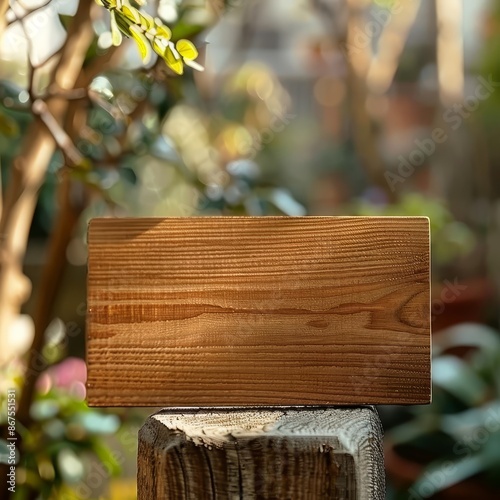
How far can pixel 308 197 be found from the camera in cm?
427

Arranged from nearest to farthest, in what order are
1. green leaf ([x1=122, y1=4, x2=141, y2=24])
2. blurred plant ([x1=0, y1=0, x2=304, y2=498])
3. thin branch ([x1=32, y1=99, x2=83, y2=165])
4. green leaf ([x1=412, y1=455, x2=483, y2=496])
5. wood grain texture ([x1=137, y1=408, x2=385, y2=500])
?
wood grain texture ([x1=137, y1=408, x2=385, y2=500]) → green leaf ([x1=122, y1=4, x2=141, y2=24]) → thin branch ([x1=32, y1=99, x2=83, y2=165]) → blurred plant ([x1=0, y1=0, x2=304, y2=498]) → green leaf ([x1=412, y1=455, x2=483, y2=496])

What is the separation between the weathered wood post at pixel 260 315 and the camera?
2.04 feet

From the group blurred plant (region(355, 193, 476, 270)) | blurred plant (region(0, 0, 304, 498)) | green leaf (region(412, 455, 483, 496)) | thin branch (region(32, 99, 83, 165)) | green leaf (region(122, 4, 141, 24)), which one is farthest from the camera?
blurred plant (region(355, 193, 476, 270))

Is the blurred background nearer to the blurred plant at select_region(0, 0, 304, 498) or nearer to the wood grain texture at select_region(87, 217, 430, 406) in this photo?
the blurred plant at select_region(0, 0, 304, 498)

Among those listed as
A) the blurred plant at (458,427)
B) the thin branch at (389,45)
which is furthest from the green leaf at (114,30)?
the thin branch at (389,45)

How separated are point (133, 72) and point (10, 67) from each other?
1666 mm

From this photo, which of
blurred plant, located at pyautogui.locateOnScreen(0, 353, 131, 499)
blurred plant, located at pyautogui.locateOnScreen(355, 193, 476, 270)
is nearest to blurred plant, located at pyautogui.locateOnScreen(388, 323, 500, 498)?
blurred plant, located at pyautogui.locateOnScreen(355, 193, 476, 270)

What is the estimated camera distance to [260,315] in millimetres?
625

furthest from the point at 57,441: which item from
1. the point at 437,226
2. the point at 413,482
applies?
the point at 437,226

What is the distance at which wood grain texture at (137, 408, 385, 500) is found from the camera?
51 cm

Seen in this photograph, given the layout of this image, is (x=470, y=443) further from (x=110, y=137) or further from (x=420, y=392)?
(x=420, y=392)

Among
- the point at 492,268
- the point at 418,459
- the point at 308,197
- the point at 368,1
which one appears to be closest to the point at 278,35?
the point at 308,197

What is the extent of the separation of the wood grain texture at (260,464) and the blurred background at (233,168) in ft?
1.34

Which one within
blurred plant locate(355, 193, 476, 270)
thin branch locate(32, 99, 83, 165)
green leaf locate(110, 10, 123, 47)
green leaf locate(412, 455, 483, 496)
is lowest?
green leaf locate(412, 455, 483, 496)
